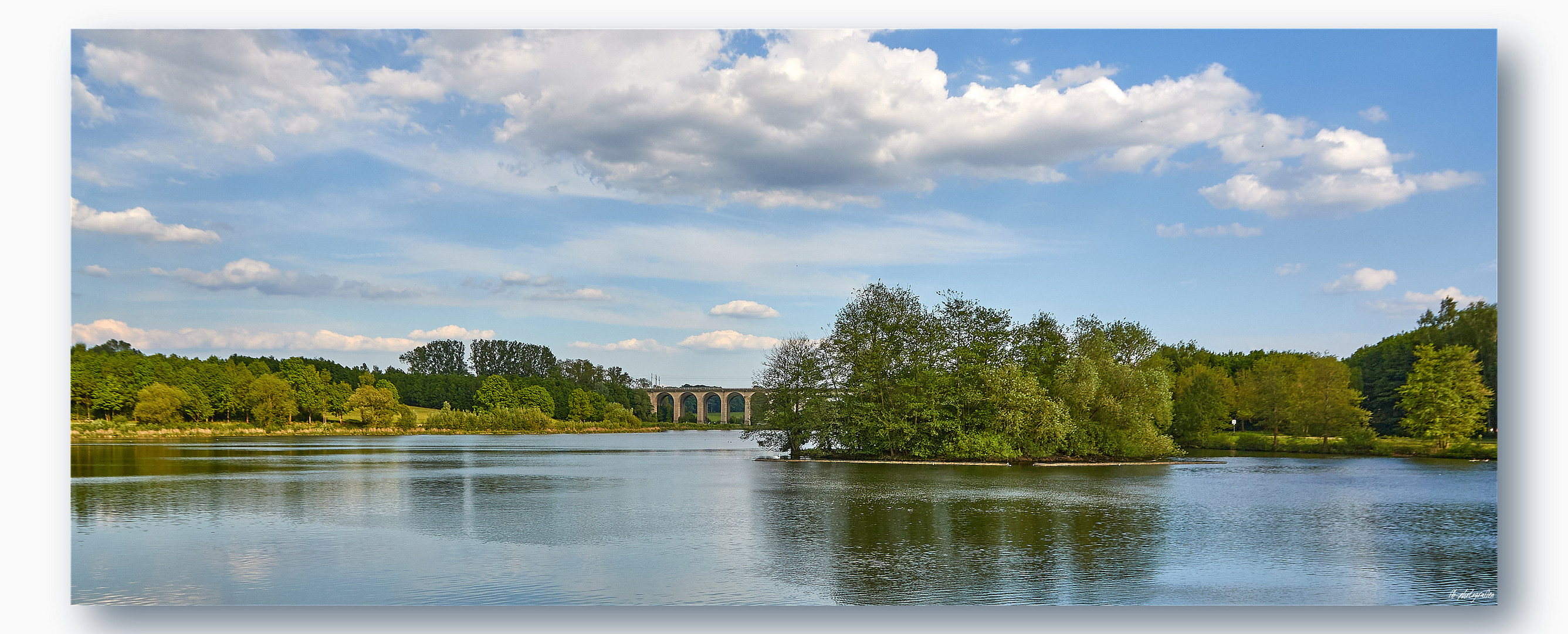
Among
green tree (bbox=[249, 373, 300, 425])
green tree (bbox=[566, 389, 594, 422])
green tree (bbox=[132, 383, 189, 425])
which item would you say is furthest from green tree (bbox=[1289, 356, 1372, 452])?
green tree (bbox=[566, 389, 594, 422])

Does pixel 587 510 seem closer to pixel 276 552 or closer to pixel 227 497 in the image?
pixel 276 552

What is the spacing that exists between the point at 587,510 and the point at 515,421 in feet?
253

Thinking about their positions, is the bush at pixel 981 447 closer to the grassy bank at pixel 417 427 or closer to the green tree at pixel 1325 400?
the green tree at pixel 1325 400

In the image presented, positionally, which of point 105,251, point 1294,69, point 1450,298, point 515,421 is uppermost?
point 1294,69

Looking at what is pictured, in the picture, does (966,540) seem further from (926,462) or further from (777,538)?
(926,462)

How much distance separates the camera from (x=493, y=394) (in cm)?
9581

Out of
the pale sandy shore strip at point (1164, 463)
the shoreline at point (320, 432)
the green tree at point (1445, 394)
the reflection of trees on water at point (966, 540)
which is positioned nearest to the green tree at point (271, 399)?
the shoreline at point (320, 432)

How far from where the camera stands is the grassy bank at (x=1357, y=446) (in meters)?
21.7

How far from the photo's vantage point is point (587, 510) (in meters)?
25.7

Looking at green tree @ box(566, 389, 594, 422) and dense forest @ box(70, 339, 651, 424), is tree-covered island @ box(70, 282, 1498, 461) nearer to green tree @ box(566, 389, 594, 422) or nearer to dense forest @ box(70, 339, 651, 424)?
dense forest @ box(70, 339, 651, 424)

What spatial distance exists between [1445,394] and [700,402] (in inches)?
5105

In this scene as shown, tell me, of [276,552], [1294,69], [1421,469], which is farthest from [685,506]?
[1421,469]

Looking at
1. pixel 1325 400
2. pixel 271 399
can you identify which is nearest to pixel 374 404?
pixel 271 399

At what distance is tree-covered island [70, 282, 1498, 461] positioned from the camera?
2247 centimetres
